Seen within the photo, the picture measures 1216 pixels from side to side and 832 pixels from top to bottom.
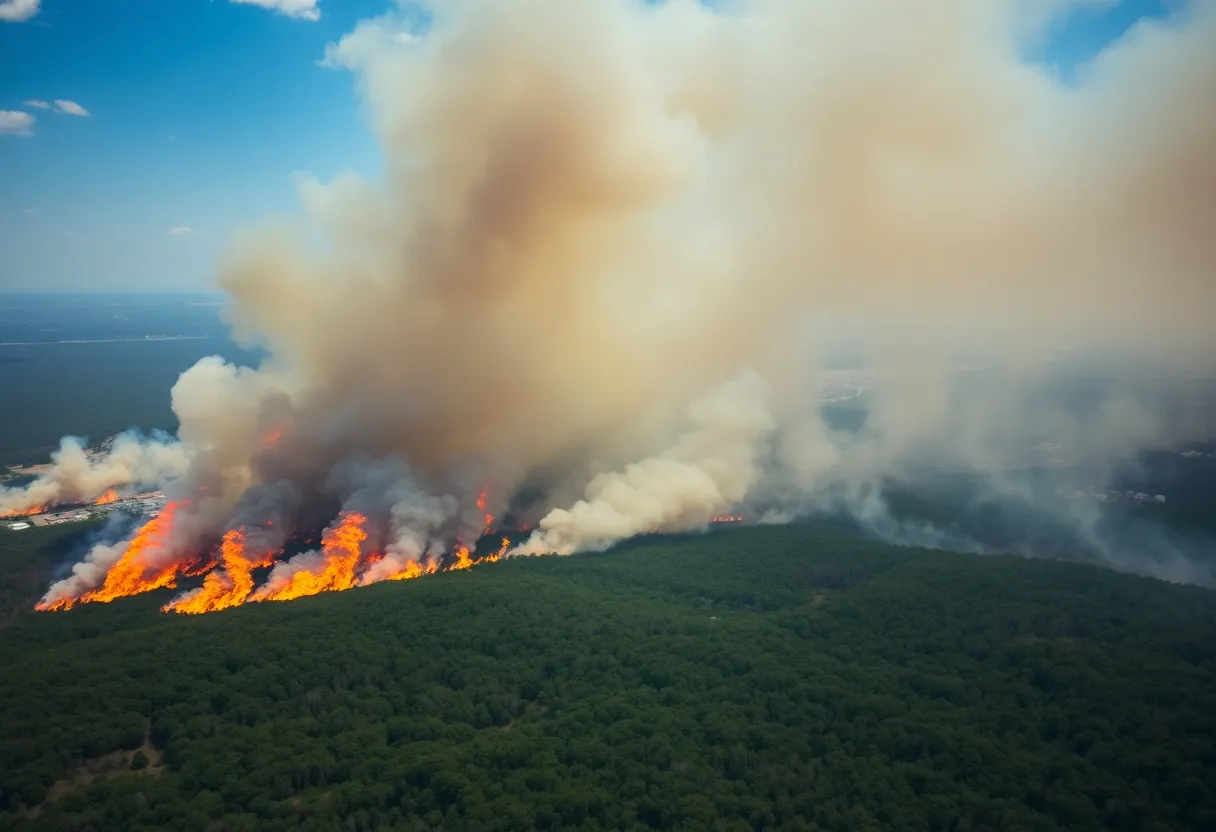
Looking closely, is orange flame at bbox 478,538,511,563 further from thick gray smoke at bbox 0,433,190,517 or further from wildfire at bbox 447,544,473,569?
thick gray smoke at bbox 0,433,190,517

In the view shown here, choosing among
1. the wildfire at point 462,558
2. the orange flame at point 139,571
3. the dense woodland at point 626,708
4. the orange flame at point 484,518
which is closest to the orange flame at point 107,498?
the orange flame at point 139,571

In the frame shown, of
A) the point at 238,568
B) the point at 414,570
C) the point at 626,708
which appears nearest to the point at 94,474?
the point at 238,568

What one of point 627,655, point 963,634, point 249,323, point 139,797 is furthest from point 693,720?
point 249,323

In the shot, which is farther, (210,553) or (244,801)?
(210,553)

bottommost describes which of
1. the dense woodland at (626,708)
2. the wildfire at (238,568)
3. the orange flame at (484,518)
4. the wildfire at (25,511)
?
the dense woodland at (626,708)

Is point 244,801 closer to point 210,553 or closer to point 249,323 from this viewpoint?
point 210,553

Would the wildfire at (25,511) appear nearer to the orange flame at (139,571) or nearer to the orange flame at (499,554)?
the orange flame at (139,571)

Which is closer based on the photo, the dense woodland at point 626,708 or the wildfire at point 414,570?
the dense woodland at point 626,708

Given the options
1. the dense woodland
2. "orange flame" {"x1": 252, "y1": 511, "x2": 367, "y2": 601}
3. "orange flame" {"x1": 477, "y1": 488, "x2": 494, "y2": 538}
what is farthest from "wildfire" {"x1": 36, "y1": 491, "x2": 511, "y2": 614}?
"orange flame" {"x1": 477, "y1": 488, "x2": 494, "y2": 538}
